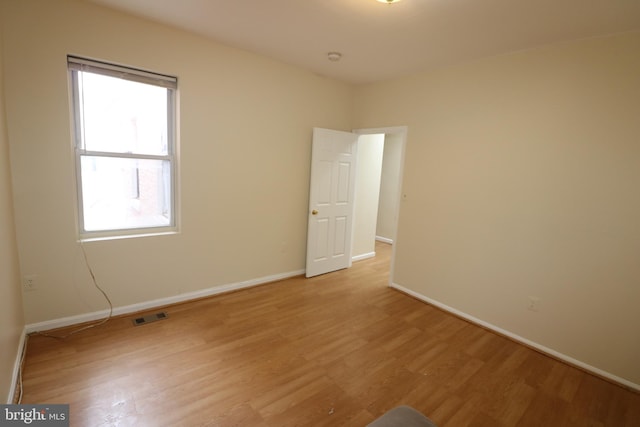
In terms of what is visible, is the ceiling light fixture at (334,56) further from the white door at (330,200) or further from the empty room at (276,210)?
the white door at (330,200)

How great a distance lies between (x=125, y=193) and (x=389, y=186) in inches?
198

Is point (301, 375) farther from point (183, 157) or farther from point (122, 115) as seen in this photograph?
point (122, 115)

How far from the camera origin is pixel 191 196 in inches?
122

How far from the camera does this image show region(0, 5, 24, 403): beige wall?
1.68 meters

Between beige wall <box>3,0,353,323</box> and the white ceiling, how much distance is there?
281 mm

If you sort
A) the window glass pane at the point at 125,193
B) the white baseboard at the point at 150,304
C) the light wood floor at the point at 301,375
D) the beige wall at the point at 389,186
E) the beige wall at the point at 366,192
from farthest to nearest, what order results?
1. the beige wall at the point at 389,186
2. the beige wall at the point at 366,192
3. the window glass pane at the point at 125,193
4. the white baseboard at the point at 150,304
5. the light wood floor at the point at 301,375

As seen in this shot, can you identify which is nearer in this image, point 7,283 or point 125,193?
point 7,283

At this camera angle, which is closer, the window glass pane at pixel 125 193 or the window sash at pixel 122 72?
the window sash at pixel 122 72

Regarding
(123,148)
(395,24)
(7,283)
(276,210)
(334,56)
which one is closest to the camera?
(7,283)

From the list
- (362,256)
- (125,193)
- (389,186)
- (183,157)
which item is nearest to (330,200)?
(362,256)

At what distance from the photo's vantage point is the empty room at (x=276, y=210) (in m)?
2.06

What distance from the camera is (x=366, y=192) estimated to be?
4.95 meters

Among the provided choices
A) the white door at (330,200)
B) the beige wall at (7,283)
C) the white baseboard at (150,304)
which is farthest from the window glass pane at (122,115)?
the white door at (330,200)

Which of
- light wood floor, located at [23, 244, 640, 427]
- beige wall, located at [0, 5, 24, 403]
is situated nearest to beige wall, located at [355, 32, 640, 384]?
light wood floor, located at [23, 244, 640, 427]
